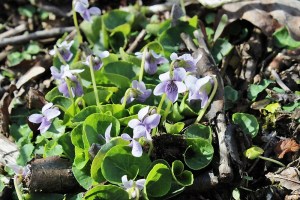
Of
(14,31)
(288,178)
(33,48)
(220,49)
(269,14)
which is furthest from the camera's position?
(14,31)

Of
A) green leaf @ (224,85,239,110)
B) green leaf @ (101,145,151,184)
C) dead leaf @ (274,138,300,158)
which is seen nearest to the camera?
green leaf @ (101,145,151,184)

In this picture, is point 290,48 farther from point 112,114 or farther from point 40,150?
point 40,150

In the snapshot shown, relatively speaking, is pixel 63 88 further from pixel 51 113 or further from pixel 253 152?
pixel 253 152

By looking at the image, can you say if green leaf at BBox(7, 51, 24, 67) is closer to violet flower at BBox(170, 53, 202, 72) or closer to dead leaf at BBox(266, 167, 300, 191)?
violet flower at BBox(170, 53, 202, 72)

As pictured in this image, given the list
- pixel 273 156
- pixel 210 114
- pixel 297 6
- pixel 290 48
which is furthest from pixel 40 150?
pixel 297 6

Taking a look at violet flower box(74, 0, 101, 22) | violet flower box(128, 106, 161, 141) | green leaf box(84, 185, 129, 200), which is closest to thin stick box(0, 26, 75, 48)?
violet flower box(74, 0, 101, 22)

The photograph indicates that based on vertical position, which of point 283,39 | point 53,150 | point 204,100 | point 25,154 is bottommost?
point 25,154

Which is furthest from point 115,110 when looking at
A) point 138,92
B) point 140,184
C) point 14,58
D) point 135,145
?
point 14,58

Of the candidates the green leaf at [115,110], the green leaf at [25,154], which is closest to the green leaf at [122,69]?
the green leaf at [115,110]
